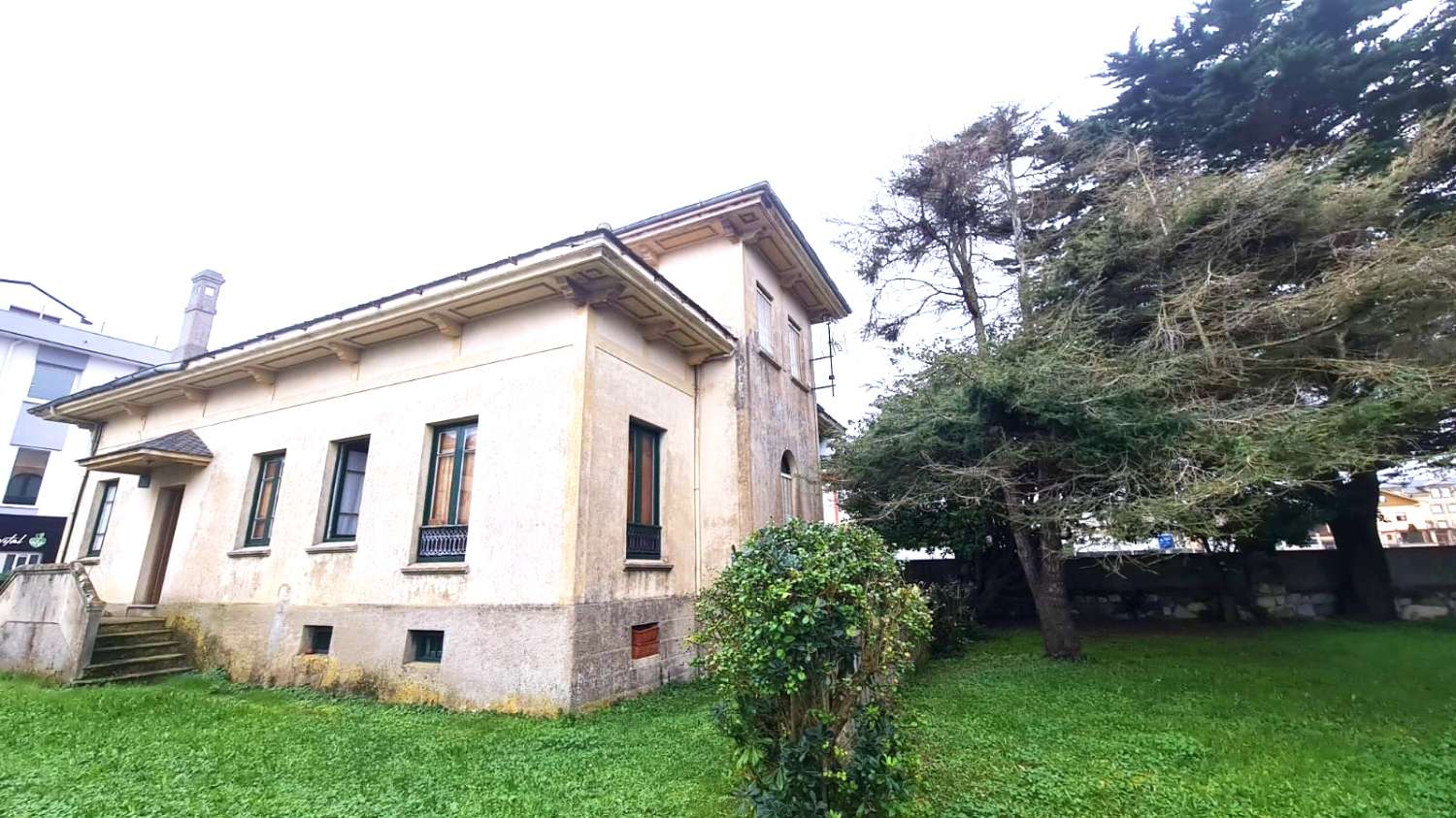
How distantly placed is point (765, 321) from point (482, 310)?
5.05 meters

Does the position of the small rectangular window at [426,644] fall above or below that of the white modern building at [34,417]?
below

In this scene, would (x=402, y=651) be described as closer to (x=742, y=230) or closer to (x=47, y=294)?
(x=742, y=230)

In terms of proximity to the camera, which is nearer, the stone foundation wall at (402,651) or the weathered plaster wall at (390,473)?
the stone foundation wall at (402,651)

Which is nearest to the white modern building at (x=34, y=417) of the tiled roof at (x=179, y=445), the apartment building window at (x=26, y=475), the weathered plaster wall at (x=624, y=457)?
the apartment building window at (x=26, y=475)

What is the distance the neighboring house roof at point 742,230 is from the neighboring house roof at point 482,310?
191 centimetres

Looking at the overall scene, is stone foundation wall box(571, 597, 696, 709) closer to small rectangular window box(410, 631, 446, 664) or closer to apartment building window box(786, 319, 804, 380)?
small rectangular window box(410, 631, 446, 664)

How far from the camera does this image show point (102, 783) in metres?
4.66

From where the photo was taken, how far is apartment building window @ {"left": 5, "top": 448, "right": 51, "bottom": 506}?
2111 cm

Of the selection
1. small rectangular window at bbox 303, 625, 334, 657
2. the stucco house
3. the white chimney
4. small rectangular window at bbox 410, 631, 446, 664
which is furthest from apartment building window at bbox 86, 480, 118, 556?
small rectangular window at bbox 410, 631, 446, 664

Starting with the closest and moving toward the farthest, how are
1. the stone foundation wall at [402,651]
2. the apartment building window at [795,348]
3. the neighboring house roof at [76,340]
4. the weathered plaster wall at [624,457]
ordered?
the stone foundation wall at [402,651], the weathered plaster wall at [624,457], the apartment building window at [795,348], the neighboring house roof at [76,340]

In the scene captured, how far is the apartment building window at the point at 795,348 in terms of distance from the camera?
12.2m

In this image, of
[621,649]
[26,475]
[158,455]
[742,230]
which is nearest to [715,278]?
[742,230]

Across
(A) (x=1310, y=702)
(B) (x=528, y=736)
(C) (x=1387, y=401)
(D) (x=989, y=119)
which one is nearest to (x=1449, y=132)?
(C) (x=1387, y=401)

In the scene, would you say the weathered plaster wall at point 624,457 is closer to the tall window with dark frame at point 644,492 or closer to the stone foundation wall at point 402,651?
the tall window with dark frame at point 644,492
